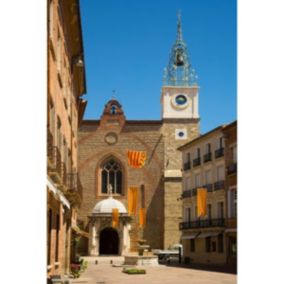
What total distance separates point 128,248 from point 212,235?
1362 cm

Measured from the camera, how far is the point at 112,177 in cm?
5603

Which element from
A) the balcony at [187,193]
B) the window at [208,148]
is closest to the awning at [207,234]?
the balcony at [187,193]

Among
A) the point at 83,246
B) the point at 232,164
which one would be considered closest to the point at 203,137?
the point at 232,164

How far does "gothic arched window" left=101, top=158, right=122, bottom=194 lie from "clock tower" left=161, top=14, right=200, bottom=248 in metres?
4.45

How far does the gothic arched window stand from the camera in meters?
55.9

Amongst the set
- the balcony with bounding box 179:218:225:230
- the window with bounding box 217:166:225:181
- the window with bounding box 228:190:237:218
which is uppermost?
the window with bounding box 217:166:225:181

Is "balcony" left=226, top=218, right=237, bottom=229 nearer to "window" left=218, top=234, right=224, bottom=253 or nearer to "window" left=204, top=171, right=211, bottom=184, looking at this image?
"window" left=218, top=234, right=224, bottom=253

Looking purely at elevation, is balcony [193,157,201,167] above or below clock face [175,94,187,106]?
below

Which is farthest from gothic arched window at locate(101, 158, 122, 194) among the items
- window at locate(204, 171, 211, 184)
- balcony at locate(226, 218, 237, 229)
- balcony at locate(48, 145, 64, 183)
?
balcony at locate(48, 145, 64, 183)

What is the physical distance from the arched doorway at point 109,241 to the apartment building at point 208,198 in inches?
342

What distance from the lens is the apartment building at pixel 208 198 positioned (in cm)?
3900

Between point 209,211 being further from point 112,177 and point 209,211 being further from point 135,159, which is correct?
point 112,177

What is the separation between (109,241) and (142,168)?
732 cm

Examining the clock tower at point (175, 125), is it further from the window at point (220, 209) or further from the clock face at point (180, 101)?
the window at point (220, 209)
